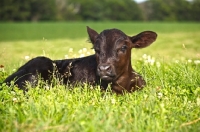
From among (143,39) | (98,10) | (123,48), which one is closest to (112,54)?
(123,48)

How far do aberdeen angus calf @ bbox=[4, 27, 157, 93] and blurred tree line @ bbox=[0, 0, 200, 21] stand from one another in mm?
99292

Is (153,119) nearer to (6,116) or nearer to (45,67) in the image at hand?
(6,116)

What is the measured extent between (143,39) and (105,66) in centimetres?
158

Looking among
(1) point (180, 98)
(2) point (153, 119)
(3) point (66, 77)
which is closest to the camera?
(2) point (153, 119)

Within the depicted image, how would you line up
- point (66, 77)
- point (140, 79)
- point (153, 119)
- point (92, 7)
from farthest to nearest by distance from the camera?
1. point (92, 7)
2. point (66, 77)
3. point (140, 79)
4. point (153, 119)

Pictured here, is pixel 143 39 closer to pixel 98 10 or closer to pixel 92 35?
pixel 92 35

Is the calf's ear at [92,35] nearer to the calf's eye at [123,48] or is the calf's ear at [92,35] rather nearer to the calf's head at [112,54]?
the calf's head at [112,54]

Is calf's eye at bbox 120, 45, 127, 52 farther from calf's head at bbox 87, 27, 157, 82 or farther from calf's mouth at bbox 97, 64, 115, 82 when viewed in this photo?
calf's mouth at bbox 97, 64, 115, 82

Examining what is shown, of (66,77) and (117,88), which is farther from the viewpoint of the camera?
(66,77)

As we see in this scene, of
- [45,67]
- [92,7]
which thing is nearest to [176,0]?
[92,7]

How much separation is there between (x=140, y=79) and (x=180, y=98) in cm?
138

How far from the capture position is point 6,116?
193 inches

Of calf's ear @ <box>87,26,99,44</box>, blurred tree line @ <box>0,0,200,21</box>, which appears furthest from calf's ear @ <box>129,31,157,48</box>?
blurred tree line @ <box>0,0,200,21</box>

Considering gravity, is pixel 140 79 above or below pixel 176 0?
below
